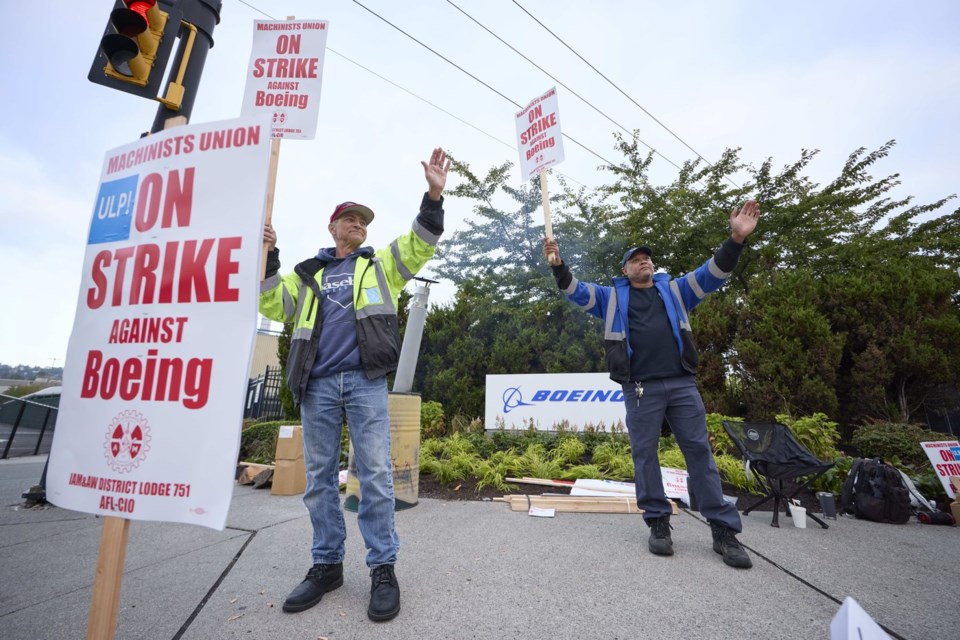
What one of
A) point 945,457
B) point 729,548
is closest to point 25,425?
point 729,548

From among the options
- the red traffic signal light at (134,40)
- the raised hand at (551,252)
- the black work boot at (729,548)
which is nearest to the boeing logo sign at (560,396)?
the black work boot at (729,548)

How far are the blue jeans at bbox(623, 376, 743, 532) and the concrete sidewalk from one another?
365mm

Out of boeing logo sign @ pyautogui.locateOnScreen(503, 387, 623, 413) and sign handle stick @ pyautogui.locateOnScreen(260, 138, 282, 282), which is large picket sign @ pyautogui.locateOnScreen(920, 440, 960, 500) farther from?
sign handle stick @ pyautogui.locateOnScreen(260, 138, 282, 282)

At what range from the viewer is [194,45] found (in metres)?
2.52

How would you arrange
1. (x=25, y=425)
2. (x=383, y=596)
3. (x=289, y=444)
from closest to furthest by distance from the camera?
(x=383, y=596), (x=289, y=444), (x=25, y=425)

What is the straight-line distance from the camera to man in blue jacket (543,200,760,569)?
2930mm

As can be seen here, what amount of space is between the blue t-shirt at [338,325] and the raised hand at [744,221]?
8.26 feet

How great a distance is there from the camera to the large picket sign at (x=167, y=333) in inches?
51.7

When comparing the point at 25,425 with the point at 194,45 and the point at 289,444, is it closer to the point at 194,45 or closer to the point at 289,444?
the point at 289,444

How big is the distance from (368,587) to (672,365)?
2.37 meters

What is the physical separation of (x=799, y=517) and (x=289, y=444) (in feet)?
16.5

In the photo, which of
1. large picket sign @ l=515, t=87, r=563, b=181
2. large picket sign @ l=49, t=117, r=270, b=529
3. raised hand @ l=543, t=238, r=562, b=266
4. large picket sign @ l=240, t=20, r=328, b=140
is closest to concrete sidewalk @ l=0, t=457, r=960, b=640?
large picket sign @ l=49, t=117, r=270, b=529

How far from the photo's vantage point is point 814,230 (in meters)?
12.1

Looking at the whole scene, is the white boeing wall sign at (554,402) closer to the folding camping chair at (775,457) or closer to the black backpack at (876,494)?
the folding camping chair at (775,457)
